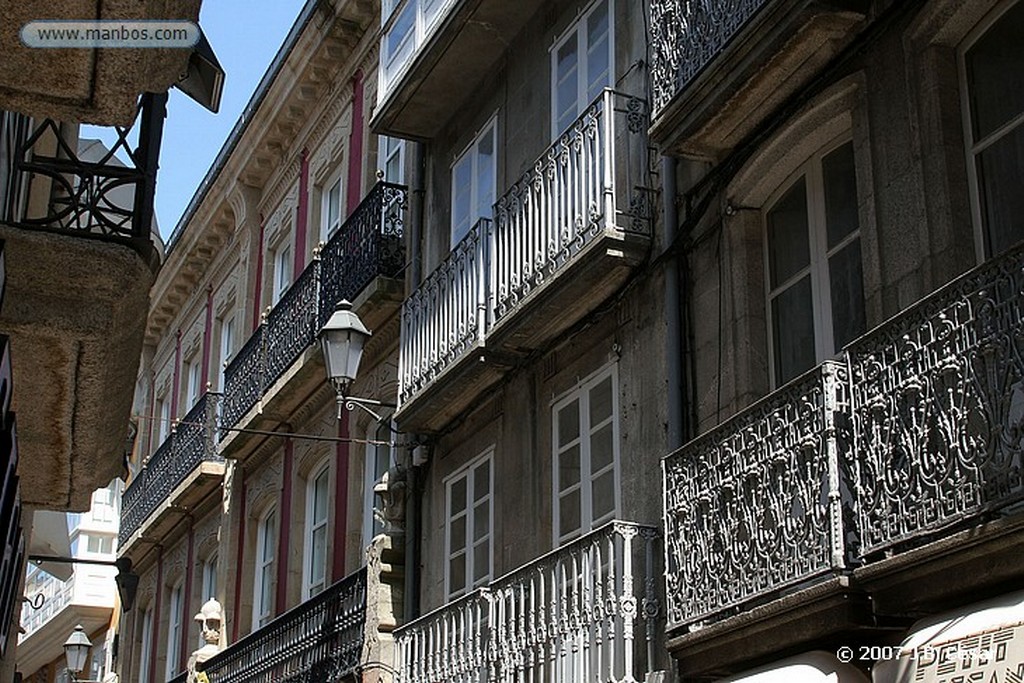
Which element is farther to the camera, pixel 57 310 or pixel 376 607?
pixel 376 607

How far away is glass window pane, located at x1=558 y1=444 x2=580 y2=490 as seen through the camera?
11953mm

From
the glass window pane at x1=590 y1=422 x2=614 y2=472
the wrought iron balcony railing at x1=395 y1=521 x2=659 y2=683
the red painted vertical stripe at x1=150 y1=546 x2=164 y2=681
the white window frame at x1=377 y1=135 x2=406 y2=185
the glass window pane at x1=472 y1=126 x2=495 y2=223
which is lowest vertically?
the wrought iron balcony railing at x1=395 y1=521 x2=659 y2=683

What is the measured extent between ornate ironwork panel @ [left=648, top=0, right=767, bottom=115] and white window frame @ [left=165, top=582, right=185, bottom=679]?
53.0 feet

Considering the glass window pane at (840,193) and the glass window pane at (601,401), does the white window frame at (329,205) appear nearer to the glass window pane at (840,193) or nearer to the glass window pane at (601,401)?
the glass window pane at (601,401)

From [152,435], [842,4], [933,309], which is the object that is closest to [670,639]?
[933,309]

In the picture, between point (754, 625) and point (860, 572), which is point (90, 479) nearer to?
point (754, 625)

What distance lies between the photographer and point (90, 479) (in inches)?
404

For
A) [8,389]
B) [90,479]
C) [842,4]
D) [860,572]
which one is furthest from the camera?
[90,479]

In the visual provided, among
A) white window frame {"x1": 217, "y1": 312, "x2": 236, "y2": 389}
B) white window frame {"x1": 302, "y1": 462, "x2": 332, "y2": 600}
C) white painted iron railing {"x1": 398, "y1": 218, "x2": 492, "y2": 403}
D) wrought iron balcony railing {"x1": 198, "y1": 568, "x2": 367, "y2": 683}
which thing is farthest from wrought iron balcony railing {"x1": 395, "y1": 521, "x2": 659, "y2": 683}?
white window frame {"x1": 217, "y1": 312, "x2": 236, "y2": 389}

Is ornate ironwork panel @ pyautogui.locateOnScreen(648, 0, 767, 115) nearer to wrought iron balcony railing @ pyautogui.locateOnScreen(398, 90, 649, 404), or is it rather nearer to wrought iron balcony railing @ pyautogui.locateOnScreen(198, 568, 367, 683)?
wrought iron balcony railing @ pyautogui.locateOnScreen(398, 90, 649, 404)

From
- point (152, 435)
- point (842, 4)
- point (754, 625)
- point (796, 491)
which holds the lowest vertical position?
point (754, 625)

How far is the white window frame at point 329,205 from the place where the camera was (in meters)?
19.4

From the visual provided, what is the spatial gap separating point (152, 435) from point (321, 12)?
12.7m

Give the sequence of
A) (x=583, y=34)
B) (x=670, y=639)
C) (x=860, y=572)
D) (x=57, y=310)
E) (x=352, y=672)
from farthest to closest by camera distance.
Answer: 1. (x=352, y=672)
2. (x=583, y=34)
3. (x=670, y=639)
4. (x=57, y=310)
5. (x=860, y=572)
